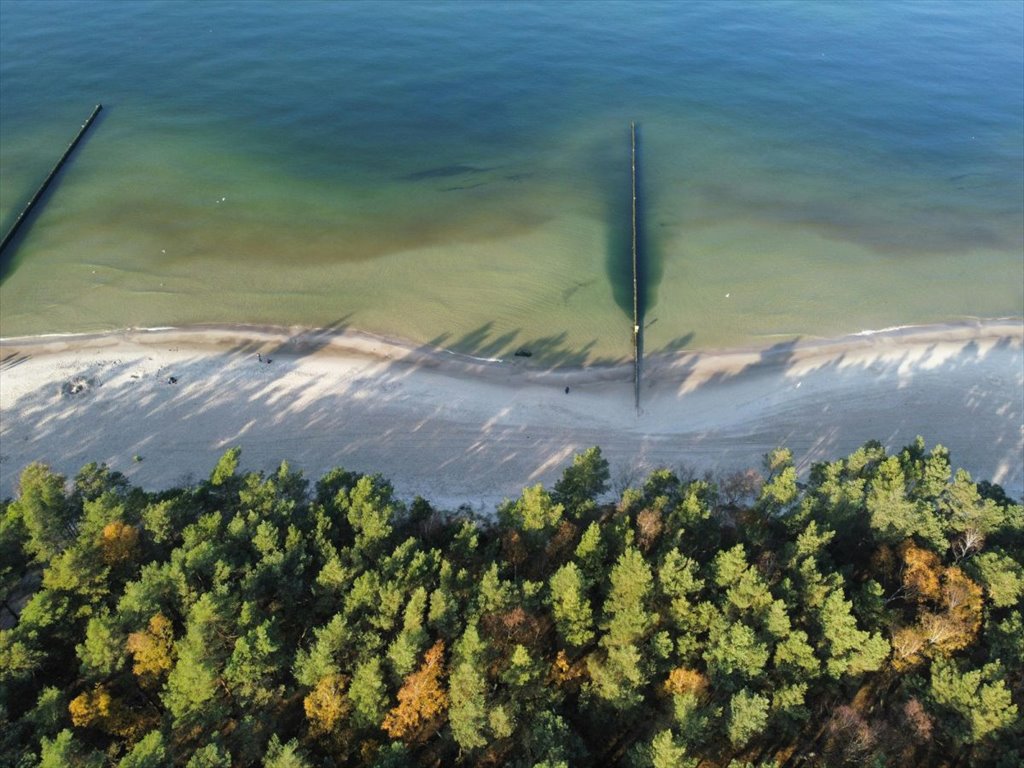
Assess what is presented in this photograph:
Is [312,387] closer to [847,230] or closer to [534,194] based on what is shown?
[534,194]

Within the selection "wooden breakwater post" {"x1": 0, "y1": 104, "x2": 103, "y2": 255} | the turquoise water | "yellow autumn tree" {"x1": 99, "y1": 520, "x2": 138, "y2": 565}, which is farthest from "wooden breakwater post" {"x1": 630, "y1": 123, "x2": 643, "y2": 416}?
"wooden breakwater post" {"x1": 0, "y1": 104, "x2": 103, "y2": 255}

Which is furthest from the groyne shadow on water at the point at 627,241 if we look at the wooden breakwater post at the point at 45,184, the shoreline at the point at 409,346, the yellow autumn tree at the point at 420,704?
the wooden breakwater post at the point at 45,184

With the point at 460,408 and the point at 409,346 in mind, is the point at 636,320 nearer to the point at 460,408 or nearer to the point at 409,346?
the point at 460,408

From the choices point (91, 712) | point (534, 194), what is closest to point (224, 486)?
point (91, 712)

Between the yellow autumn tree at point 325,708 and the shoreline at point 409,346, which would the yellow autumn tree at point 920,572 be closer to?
the shoreline at point 409,346

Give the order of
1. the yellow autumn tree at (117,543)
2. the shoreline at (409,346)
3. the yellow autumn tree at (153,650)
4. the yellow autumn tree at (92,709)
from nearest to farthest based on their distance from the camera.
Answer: the yellow autumn tree at (92,709)
the yellow autumn tree at (153,650)
the yellow autumn tree at (117,543)
the shoreline at (409,346)

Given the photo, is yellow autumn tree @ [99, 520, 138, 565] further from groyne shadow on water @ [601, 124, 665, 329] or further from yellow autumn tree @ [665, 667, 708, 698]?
groyne shadow on water @ [601, 124, 665, 329]
